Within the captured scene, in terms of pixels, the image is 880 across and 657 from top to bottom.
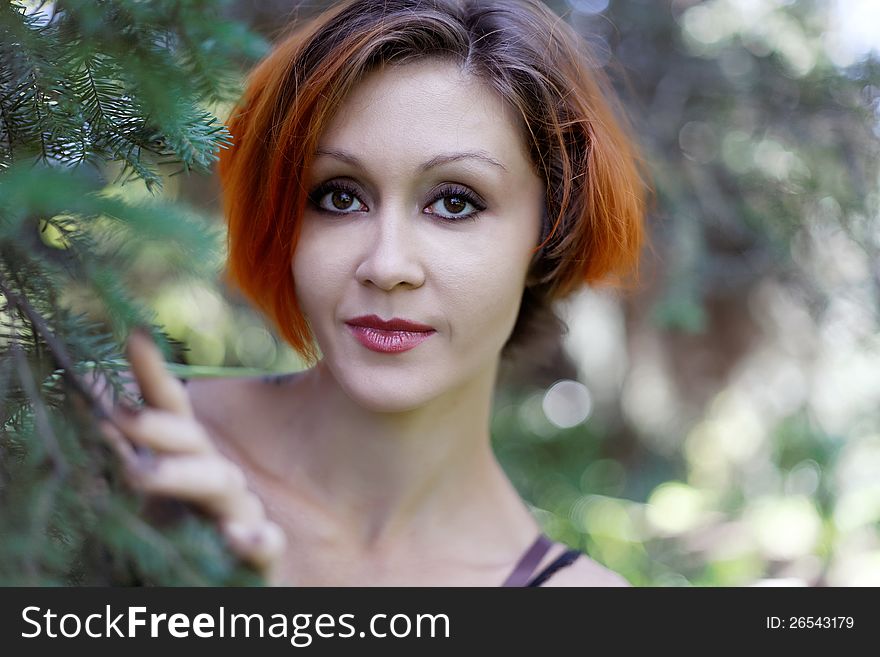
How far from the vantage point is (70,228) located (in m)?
0.92

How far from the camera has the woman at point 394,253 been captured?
1198mm

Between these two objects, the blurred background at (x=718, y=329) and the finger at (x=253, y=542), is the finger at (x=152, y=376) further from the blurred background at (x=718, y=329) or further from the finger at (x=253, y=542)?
the blurred background at (x=718, y=329)

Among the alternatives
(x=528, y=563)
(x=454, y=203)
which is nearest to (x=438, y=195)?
(x=454, y=203)

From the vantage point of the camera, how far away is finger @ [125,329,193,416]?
1.01m

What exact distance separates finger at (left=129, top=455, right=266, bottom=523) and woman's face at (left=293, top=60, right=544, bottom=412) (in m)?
0.23

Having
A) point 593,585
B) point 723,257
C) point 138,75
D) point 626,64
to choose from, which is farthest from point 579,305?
point 138,75

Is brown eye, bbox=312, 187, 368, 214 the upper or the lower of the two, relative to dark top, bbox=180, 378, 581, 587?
upper

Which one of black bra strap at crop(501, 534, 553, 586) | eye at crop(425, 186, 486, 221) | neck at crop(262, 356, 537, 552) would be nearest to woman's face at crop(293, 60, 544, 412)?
eye at crop(425, 186, 486, 221)

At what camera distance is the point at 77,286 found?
965 mm

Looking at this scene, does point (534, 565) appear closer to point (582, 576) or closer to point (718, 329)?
point (582, 576)

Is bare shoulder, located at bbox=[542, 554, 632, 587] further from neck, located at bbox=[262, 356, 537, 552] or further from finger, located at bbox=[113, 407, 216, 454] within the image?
finger, located at bbox=[113, 407, 216, 454]

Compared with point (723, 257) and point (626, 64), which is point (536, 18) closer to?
point (626, 64)

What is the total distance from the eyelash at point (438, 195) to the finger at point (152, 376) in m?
0.35

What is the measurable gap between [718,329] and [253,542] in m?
2.21
